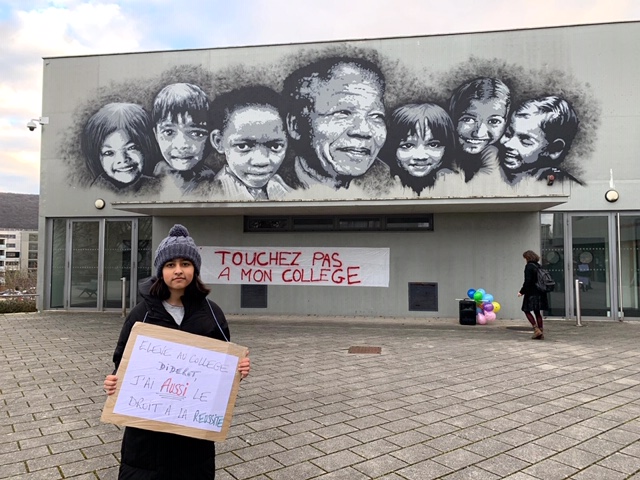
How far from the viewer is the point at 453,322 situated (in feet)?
37.1

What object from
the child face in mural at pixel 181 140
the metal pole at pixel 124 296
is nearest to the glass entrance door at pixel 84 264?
the metal pole at pixel 124 296

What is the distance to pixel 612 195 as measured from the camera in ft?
38.1

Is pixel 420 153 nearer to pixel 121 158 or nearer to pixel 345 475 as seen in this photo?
pixel 121 158

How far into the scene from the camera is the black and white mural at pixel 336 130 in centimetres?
1180

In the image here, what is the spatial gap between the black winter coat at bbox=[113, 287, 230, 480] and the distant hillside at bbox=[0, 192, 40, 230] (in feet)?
457

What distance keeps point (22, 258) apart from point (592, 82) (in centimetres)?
17281

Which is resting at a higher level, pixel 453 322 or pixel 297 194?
pixel 297 194

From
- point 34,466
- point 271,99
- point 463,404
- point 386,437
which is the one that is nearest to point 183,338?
point 34,466

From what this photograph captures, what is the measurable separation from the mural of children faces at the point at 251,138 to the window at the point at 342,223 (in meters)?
0.77

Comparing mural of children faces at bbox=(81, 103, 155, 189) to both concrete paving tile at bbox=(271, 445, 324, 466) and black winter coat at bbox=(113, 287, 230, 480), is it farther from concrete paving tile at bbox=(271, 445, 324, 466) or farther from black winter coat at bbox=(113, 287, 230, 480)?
black winter coat at bbox=(113, 287, 230, 480)

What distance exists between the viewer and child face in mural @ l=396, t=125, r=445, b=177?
39.2 ft

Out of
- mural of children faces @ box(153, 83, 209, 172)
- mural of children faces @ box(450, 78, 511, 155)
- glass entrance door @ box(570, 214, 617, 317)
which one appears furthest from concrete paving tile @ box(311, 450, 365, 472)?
mural of children faces @ box(153, 83, 209, 172)

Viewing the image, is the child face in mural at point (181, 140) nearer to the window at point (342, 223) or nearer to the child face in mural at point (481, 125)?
the window at point (342, 223)

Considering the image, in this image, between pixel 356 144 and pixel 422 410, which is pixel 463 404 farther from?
pixel 356 144
